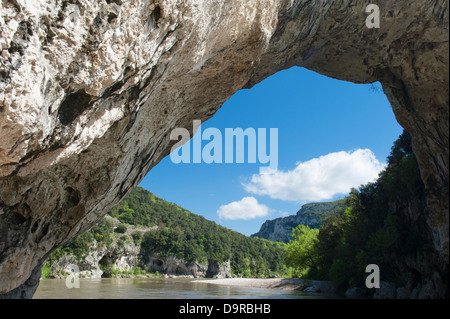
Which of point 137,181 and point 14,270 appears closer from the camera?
point 14,270

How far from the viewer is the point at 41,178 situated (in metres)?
5.53

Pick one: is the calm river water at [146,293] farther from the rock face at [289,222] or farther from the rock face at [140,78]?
the rock face at [289,222]

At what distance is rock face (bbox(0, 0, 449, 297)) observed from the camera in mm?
2932

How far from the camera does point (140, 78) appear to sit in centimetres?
437

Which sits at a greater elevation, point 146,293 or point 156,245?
point 146,293

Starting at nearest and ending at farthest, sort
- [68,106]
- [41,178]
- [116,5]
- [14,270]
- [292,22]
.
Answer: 1. [116,5]
2. [68,106]
3. [41,178]
4. [14,270]
5. [292,22]

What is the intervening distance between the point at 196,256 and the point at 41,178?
5303 cm

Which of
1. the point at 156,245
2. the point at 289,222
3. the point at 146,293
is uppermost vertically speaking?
the point at 289,222

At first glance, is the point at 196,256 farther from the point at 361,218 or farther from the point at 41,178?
the point at 41,178

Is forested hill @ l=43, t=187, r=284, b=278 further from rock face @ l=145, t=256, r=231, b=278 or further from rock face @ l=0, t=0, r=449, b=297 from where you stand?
rock face @ l=0, t=0, r=449, b=297

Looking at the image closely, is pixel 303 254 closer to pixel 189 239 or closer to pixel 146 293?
pixel 146 293

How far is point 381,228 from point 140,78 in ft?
49.5

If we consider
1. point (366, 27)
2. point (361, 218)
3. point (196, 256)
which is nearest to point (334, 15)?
point (366, 27)

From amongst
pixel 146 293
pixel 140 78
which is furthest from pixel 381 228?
pixel 140 78
